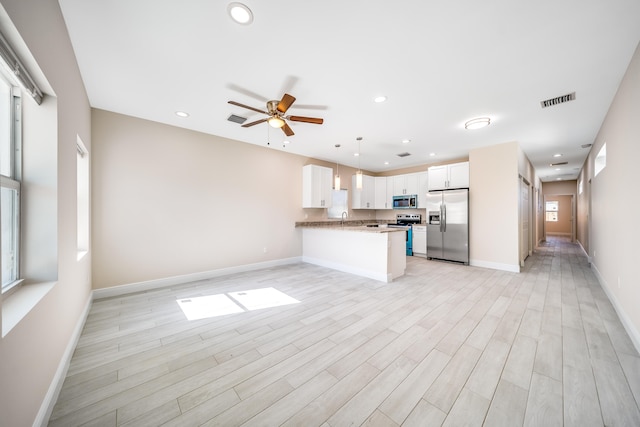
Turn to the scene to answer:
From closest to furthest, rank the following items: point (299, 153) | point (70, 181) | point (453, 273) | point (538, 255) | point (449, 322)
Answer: point (70, 181)
point (449, 322)
point (453, 273)
point (299, 153)
point (538, 255)

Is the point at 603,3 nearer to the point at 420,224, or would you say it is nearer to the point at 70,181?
the point at 70,181

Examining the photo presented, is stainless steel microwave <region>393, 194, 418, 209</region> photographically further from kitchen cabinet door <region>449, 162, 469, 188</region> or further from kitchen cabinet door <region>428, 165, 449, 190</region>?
kitchen cabinet door <region>449, 162, 469, 188</region>

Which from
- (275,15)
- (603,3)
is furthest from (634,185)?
(275,15)

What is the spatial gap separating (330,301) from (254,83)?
9.60ft

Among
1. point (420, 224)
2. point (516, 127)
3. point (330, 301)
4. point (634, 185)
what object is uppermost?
point (516, 127)

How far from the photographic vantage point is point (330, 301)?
10.6 feet

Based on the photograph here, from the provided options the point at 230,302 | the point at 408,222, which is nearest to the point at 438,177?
the point at 408,222

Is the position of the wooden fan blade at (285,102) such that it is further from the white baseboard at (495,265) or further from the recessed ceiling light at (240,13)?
the white baseboard at (495,265)

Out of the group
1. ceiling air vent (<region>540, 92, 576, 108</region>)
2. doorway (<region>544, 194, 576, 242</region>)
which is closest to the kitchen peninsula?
ceiling air vent (<region>540, 92, 576, 108</region>)

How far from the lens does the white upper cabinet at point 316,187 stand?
5.86 metres

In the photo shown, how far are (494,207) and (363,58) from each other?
14.9ft

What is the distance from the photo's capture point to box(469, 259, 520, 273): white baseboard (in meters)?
4.75

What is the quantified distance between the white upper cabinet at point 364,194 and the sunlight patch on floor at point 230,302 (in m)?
4.37

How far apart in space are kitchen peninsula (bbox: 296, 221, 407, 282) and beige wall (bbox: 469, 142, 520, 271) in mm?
2058
